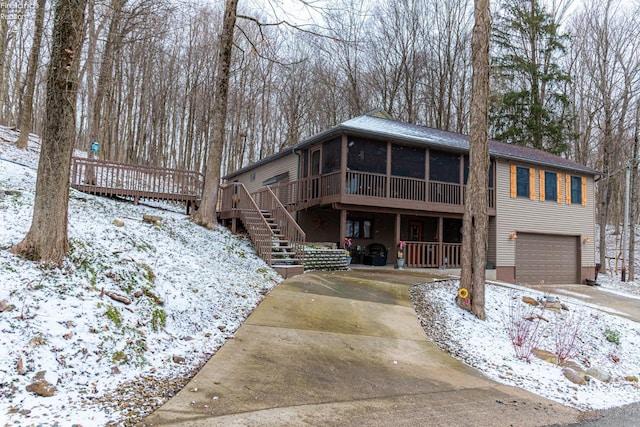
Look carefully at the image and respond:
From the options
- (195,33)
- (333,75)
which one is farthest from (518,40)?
(195,33)

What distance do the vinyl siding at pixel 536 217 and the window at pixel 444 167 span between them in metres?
2.04

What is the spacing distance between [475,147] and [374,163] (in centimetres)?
642

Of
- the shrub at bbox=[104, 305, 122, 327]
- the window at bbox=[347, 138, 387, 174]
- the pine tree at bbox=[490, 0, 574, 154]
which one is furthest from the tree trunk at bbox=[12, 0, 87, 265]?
the pine tree at bbox=[490, 0, 574, 154]

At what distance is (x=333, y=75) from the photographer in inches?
1008

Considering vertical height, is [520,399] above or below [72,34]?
below

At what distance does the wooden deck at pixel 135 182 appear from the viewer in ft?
38.9

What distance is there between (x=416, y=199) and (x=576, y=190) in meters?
9.06

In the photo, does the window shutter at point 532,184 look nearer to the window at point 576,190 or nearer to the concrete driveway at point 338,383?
the window at point 576,190

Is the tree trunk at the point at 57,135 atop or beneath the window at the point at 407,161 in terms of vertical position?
beneath

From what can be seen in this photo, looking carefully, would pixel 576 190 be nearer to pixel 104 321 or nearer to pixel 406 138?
pixel 406 138

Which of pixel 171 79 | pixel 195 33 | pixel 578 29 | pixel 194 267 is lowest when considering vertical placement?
pixel 194 267

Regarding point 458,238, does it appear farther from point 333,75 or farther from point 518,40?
point 518,40

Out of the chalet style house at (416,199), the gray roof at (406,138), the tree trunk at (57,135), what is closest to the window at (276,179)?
the chalet style house at (416,199)

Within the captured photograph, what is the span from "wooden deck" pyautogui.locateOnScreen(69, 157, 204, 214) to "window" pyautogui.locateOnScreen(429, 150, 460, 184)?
854 cm
